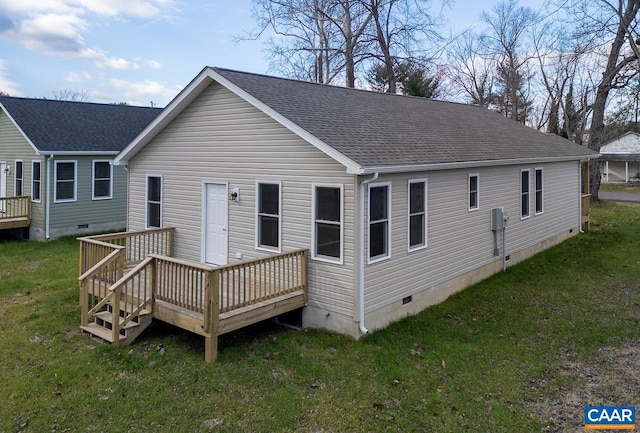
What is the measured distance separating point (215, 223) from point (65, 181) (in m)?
10.1

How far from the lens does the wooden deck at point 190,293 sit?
23.6 ft

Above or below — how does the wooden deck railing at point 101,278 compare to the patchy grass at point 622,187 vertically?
below

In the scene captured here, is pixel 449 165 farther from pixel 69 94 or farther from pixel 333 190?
pixel 69 94

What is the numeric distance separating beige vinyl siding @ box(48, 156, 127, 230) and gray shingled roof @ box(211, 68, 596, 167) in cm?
1018

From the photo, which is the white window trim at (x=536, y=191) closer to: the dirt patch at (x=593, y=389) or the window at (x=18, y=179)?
the dirt patch at (x=593, y=389)

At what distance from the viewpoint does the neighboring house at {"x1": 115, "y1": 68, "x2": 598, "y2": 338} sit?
820cm

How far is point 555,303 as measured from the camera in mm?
10305

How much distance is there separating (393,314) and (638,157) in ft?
138

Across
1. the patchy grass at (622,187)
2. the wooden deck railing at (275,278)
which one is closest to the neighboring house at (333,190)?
the wooden deck railing at (275,278)

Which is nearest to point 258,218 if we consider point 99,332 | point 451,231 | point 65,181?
point 99,332

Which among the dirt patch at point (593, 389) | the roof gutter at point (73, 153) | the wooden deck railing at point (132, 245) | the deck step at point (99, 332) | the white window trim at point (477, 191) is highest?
the roof gutter at point (73, 153)

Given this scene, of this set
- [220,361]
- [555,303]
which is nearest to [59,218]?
[220,361]

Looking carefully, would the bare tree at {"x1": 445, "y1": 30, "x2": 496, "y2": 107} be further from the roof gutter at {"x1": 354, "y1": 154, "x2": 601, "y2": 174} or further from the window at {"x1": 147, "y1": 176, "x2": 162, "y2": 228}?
the window at {"x1": 147, "y1": 176, "x2": 162, "y2": 228}

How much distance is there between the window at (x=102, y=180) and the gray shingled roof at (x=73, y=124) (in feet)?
2.31
